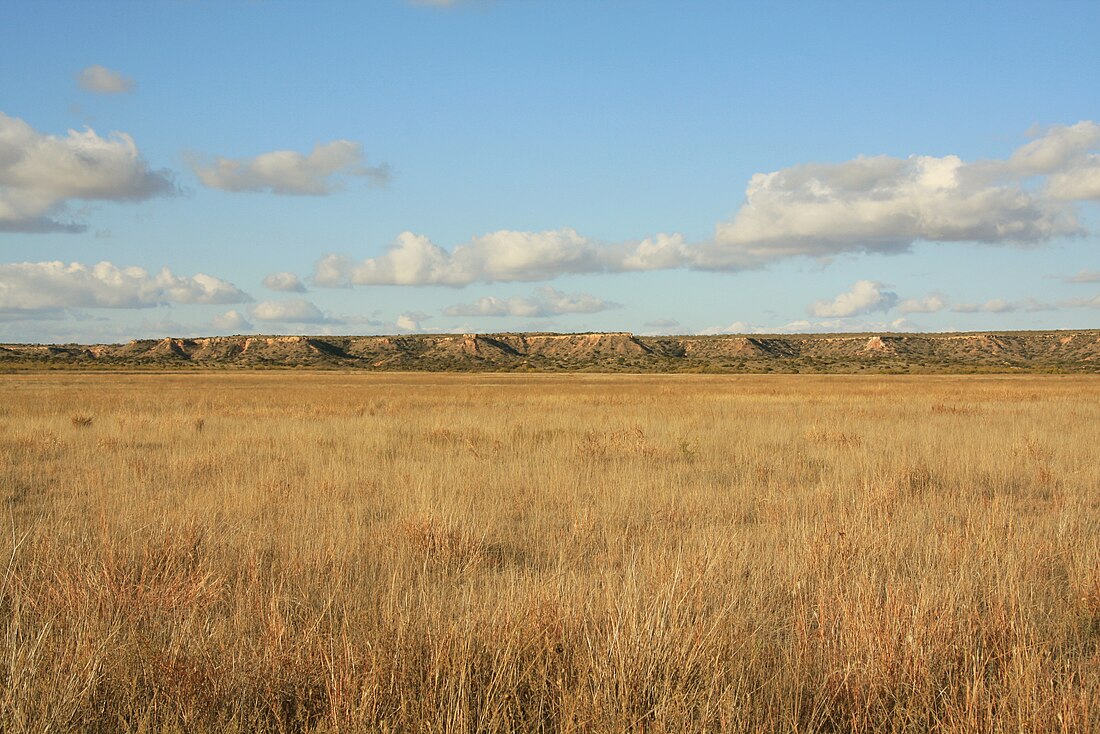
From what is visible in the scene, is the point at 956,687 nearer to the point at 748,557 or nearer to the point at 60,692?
the point at 748,557

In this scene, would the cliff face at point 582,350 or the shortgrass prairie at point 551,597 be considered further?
the cliff face at point 582,350

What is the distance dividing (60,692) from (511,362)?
142287 millimetres

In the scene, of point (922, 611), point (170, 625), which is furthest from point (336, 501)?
point (922, 611)

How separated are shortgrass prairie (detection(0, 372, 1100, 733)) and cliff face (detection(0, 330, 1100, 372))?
393 feet

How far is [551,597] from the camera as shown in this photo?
4324 millimetres

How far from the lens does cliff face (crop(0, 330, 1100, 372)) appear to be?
134125 millimetres

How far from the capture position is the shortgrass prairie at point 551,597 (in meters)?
3.33

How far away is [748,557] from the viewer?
6.03m

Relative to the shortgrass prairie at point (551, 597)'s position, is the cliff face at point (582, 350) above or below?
above

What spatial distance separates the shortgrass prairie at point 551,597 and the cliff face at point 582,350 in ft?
393

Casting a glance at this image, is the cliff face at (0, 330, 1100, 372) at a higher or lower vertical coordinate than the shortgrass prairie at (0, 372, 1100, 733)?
higher

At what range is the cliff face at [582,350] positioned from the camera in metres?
134

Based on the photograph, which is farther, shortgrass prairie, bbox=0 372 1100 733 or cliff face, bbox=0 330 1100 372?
cliff face, bbox=0 330 1100 372

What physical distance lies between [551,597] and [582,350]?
526 ft
